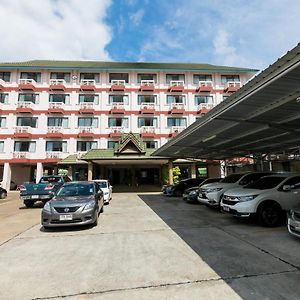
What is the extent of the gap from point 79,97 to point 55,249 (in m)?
32.1

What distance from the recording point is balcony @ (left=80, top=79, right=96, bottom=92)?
34781mm

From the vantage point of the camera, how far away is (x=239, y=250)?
224 inches

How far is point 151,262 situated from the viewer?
5.07 m

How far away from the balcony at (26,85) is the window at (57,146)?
8272 millimetres

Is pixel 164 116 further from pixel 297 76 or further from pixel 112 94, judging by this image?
pixel 297 76

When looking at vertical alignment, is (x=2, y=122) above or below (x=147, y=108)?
below

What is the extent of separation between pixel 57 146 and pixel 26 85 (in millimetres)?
9655

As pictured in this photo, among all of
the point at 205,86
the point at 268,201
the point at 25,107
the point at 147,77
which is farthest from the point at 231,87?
→ the point at 268,201

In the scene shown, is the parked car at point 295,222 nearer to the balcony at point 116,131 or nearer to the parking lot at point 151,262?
the parking lot at point 151,262

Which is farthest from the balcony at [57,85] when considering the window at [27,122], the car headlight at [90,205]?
the car headlight at [90,205]

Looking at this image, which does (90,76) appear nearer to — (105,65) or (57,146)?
(105,65)

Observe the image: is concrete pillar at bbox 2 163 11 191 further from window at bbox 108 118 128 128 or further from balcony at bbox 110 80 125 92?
balcony at bbox 110 80 125 92

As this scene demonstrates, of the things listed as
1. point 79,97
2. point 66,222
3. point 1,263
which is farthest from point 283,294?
point 79,97

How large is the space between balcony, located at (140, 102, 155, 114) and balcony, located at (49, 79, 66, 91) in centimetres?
1169
